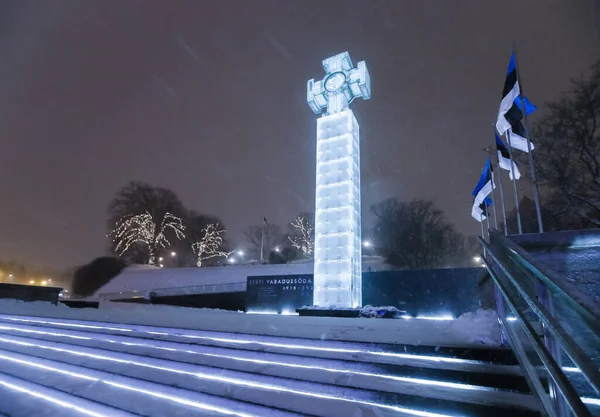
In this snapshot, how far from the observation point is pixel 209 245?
55125 millimetres

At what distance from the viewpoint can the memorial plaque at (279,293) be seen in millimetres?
21219

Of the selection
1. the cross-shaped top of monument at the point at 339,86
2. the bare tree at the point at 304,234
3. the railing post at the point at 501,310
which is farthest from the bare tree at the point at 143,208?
the railing post at the point at 501,310

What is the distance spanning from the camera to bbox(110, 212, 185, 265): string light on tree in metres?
47.3

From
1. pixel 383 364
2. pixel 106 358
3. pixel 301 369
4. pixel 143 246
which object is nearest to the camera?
pixel 383 364

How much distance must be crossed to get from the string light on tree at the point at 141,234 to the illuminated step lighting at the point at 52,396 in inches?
1784

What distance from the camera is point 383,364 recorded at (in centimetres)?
363

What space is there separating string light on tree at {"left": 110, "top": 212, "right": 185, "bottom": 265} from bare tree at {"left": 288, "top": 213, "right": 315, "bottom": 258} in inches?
844

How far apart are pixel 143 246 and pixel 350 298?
137ft

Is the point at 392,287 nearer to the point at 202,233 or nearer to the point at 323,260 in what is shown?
the point at 323,260

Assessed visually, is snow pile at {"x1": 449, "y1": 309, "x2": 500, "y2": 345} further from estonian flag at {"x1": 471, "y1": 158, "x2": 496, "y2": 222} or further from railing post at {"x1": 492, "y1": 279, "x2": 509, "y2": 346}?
estonian flag at {"x1": 471, "y1": 158, "x2": 496, "y2": 222}

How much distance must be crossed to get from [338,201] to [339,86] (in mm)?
7667

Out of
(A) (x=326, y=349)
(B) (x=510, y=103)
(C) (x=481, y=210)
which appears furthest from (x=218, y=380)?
(C) (x=481, y=210)

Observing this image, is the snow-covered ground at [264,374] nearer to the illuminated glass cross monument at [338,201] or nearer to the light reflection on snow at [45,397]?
the light reflection on snow at [45,397]

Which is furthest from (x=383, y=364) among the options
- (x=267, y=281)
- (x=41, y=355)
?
(x=267, y=281)
